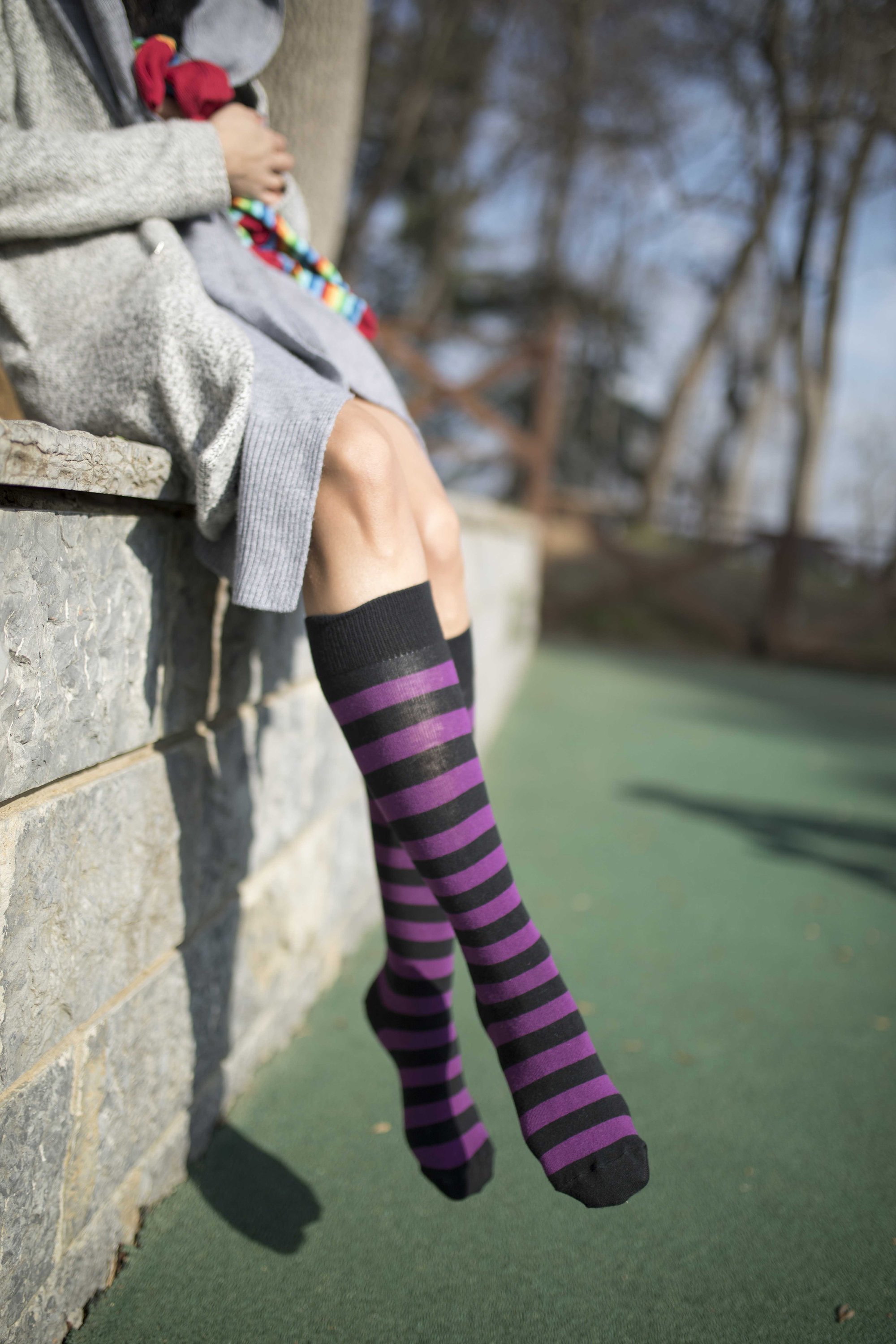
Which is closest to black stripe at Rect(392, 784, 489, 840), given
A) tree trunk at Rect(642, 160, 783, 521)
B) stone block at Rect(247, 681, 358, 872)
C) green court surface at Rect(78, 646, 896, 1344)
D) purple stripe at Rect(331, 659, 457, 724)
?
purple stripe at Rect(331, 659, 457, 724)

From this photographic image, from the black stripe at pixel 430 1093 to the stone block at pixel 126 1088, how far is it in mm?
282

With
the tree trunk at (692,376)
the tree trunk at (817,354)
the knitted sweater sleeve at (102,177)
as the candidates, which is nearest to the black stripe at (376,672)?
the knitted sweater sleeve at (102,177)

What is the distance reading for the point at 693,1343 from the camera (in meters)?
0.95

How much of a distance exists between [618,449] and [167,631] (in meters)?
21.5

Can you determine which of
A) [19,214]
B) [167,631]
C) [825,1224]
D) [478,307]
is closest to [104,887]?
[167,631]

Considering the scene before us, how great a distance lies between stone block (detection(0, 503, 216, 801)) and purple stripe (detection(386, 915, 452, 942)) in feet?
1.13

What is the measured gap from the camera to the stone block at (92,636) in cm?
75

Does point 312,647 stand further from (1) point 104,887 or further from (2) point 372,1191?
(2) point 372,1191

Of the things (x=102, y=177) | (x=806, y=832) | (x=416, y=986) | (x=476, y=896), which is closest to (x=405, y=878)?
(x=416, y=986)

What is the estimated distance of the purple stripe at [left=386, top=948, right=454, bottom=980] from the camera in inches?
41.7

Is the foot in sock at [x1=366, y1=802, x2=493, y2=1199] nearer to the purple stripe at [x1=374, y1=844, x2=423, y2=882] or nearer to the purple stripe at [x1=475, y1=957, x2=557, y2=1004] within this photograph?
the purple stripe at [x1=374, y1=844, x2=423, y2=882]

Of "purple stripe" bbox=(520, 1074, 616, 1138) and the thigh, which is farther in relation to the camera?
the thigh

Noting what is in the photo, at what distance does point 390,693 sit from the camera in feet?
2.83

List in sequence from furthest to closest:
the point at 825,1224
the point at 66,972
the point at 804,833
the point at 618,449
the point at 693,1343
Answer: the point at 618,449 < the point at 804,833 < the point at 825,1224 < the point at 693,1343 < the point at 66,972
